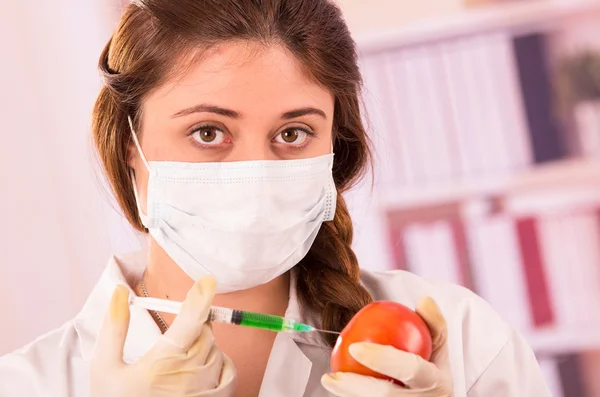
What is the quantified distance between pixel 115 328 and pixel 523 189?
164 cm

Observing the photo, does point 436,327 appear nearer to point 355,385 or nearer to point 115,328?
point 355,385

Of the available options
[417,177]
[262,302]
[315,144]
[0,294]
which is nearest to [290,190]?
[315,144]

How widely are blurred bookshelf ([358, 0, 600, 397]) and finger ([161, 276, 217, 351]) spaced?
1.33m

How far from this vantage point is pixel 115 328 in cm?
117

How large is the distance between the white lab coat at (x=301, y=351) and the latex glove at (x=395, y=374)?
0.27 metres

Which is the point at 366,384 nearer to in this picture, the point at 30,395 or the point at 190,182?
the point at 190,182

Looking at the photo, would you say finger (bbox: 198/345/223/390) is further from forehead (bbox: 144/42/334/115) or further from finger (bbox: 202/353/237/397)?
forehead (bbox: 144/42/334/115)

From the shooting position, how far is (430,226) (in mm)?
2572

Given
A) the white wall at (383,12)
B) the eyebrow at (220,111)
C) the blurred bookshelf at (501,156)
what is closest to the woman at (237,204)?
the eyebrow at (220,111)

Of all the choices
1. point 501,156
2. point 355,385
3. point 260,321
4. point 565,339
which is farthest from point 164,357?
point 565,339

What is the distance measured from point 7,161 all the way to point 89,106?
319 mm

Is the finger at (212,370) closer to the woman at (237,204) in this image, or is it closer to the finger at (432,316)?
the woman at (237,204)

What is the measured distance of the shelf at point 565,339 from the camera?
2533 mm

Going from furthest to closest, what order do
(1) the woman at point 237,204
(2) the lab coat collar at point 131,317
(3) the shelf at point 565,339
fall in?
(3) the shelf at point 565,339 < (2) the lab coat collar at point 131,317 < (1) the woman at point 237,204
